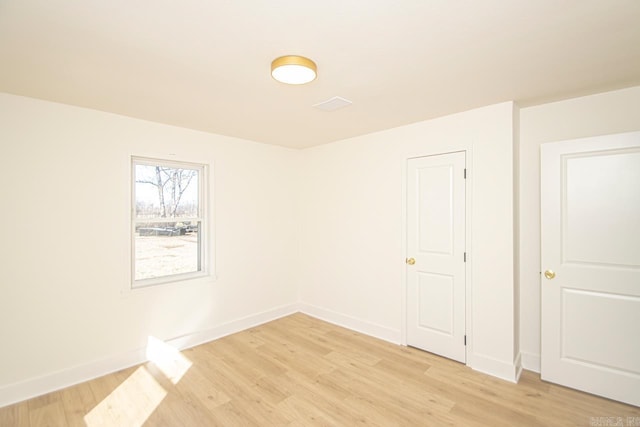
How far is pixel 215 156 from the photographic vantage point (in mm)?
3844

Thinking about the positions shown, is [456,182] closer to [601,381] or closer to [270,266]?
[601,381]

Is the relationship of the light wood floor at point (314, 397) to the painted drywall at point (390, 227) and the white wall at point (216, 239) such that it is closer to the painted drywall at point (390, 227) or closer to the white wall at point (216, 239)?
the white wall at point (216, 239)

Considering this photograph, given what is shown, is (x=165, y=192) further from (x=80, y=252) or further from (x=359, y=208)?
(x=359, y=208)

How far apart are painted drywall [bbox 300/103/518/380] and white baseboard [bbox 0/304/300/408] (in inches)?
54.9

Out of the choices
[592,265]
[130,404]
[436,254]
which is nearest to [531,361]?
[592,265]

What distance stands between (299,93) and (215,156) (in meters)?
1.78

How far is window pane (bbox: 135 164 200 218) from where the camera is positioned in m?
3.36

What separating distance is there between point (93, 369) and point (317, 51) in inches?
136

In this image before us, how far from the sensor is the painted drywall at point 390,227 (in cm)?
286

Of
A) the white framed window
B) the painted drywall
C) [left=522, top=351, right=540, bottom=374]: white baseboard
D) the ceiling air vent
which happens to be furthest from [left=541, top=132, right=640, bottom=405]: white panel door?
the white framed window

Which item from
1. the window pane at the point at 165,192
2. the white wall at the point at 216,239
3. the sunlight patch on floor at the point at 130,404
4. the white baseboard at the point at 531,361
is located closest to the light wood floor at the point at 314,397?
the sunlight patch on floor at the point at 130,404

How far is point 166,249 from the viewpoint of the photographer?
11.8 ft

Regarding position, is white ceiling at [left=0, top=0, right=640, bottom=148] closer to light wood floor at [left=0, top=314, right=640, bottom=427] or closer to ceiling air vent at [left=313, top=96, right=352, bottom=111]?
ceiling air vent at [left=313, top=96, right=352, bottom=111]

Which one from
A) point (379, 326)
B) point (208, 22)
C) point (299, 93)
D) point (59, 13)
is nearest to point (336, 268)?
point (379, 326)
